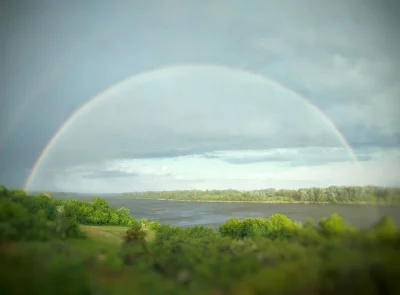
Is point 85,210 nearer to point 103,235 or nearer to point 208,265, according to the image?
point 103,235

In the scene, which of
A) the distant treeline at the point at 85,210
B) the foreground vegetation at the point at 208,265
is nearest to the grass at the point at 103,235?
the foreground vegetation at the point at 208,265

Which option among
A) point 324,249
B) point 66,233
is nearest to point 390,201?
point 324,249

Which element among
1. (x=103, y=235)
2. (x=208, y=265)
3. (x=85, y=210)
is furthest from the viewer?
(x=85, y=210)

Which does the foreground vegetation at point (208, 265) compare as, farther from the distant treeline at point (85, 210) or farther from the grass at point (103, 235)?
the distant treeline at point (85, 210)

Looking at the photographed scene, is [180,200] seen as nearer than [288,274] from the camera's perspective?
No

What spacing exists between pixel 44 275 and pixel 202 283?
13.9ft

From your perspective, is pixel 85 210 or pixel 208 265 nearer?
pixel 208 265

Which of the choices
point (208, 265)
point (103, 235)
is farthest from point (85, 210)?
point (208, 265)

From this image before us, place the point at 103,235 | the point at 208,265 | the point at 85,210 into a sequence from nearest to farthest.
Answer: the point at 208,265
the point at 103,235
the point at 85,210

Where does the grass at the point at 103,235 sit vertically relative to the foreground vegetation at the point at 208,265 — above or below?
below

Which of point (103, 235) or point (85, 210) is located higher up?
point (85, 210)

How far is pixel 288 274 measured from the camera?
8734mm

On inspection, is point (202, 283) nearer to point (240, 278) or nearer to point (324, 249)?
point (240, 278)

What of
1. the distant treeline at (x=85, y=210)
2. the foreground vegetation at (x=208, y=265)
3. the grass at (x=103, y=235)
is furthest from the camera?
the distant treeline at (x=85, y=210)
